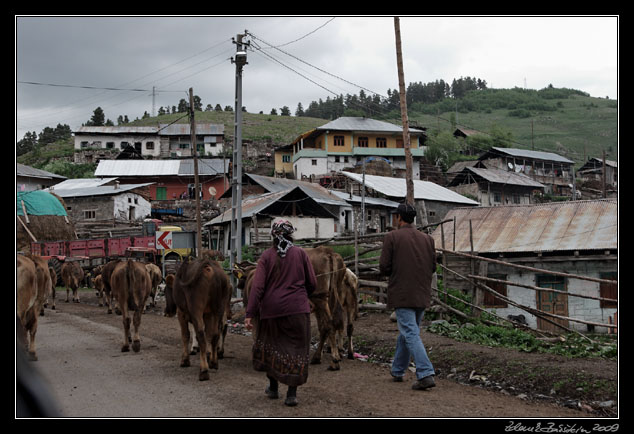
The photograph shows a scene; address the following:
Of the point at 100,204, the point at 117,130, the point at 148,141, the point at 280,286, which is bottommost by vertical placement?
the point at 280,286

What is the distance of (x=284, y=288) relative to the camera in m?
6.62

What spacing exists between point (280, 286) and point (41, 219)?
107 ft

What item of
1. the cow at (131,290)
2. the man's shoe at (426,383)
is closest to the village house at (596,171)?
the cow at (131,290)

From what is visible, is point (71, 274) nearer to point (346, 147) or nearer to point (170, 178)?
point (170, 178)

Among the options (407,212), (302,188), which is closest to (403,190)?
(302,188)

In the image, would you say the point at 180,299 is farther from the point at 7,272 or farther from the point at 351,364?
the point at 7,272

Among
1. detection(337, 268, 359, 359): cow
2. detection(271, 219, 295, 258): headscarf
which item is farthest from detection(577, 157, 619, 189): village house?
detection(271, 219, 295, 258): headscarf

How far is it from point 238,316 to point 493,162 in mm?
62503

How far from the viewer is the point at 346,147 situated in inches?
2719

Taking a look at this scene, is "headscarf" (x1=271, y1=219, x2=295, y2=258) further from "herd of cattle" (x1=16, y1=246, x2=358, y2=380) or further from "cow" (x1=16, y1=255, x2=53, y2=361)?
"cow" (x1=16, y1=255, x2=53, y2=361)

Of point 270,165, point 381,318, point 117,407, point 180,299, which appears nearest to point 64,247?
point 381,318

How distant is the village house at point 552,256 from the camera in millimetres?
21484

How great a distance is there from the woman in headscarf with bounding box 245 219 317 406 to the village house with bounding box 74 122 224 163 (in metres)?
76.6

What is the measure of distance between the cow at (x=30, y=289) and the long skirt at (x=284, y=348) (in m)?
3.13
